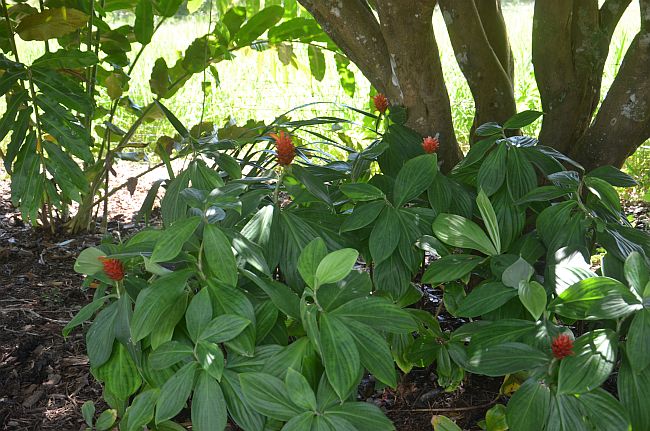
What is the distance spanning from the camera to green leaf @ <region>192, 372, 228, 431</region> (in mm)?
1167

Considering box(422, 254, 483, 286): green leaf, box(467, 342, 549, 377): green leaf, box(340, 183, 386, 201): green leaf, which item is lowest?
box(467, 342, 549, 377): green leaf

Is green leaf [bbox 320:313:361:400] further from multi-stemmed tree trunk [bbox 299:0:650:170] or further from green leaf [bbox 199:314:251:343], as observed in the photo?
multi-stemmed tree trunk [bbox 299:0:650:170]

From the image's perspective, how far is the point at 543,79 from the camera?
1984 millimetres

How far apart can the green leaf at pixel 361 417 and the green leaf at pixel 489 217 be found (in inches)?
15.4

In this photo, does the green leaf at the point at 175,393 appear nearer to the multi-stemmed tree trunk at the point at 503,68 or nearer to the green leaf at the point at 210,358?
the green leaf at the point at 210,358

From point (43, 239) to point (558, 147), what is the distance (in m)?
1.93

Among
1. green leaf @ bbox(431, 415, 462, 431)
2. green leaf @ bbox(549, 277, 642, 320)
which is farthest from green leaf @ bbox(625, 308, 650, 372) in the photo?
green leaf @ bbox(431, 415, 462, 431)

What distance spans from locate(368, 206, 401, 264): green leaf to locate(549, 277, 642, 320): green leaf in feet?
0.99

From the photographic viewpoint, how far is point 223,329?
3.85 feet

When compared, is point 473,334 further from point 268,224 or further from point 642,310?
point 268,224

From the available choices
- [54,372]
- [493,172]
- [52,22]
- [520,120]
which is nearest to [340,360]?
[493,172]

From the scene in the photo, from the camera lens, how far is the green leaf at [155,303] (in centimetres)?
119

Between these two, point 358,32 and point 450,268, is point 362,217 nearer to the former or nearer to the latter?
point 450,268

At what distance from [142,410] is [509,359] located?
623 millimetres
